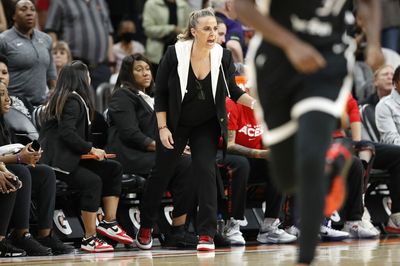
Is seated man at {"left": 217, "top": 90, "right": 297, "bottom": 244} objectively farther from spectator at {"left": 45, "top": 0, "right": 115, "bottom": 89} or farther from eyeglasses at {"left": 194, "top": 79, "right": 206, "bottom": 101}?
spectator at {"left": 45, "top": 0, "right": 115, "bottom": 89}

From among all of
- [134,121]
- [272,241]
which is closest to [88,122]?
[134,121]

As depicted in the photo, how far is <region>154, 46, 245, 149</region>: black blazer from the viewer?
864cm

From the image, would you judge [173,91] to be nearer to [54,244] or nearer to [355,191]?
[54,244]

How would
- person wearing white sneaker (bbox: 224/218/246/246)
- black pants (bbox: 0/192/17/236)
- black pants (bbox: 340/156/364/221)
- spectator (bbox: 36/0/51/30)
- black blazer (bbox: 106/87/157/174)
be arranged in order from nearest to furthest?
1. black pants (bbox: 0/192/17/236)
2. person wearing white sneaker (bbox: 224/218/246/246)
3. black blazer (bbox: 106/87/157/174)
4. black pants (bbox: 340/156/364/221)
5. spectator (bbox: 36/0/51/30)

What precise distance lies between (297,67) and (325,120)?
26cm

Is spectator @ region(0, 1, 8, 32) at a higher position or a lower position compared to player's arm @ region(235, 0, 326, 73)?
higher

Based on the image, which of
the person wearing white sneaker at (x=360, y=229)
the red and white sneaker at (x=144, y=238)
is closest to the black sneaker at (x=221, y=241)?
the red and white sneaker at (x=144, y=238)

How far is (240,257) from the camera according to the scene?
25.7 feet

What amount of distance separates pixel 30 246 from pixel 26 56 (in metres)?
2.63

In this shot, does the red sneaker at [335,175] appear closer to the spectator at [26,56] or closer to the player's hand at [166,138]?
the player's hand at [166,138]

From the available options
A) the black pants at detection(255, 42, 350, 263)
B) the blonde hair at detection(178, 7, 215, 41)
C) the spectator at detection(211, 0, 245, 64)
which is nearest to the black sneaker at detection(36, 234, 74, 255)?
the blonde hair at detection(178, 7, 215, 41)

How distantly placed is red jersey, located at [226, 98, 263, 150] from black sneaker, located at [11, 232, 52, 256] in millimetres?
2466

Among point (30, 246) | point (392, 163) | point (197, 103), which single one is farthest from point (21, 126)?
point (392, 163)

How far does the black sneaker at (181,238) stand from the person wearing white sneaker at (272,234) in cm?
79
